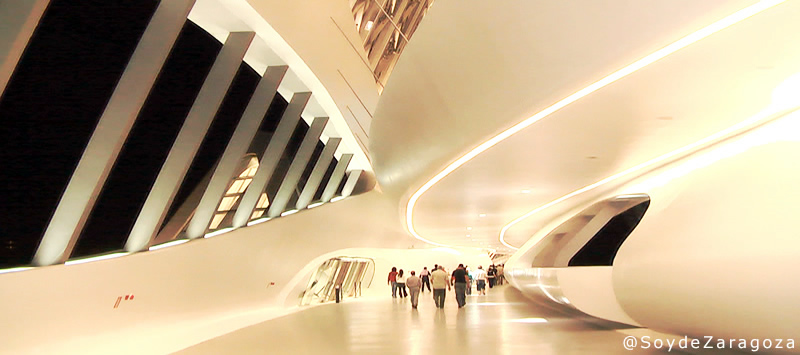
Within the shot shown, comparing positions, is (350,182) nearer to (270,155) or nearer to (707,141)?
(270,155)

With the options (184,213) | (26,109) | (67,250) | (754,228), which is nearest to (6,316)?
(67,250)

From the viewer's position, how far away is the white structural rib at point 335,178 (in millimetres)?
22141

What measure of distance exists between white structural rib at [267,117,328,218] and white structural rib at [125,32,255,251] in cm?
609

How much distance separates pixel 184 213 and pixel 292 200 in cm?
713

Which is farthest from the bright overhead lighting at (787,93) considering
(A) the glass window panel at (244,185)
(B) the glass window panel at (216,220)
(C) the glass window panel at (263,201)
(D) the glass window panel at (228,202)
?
(C) the glass window panel at (263,201)

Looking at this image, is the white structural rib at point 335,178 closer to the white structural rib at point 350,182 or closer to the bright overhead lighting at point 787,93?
the white structural rib at point 350,182

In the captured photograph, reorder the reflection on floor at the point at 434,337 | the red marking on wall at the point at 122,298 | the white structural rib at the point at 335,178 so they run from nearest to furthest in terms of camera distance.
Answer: the reflection on floor at the point at 434,337
the red marking on wall at the point at 122,298
the white structural rib at the point at 335,178

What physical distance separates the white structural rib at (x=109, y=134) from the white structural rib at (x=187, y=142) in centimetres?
178

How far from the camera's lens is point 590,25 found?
4309 mm

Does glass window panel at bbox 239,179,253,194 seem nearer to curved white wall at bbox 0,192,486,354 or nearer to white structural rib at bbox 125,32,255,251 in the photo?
curved white wall at bbox 0,192,486,354

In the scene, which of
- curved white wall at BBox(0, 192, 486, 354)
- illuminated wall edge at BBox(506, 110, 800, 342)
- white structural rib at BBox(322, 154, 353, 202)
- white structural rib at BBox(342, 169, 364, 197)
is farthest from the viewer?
white structural rib at BBox(342, 169, 364, 197)

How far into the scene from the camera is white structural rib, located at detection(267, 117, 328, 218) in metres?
17.7

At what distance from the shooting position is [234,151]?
1352 cm

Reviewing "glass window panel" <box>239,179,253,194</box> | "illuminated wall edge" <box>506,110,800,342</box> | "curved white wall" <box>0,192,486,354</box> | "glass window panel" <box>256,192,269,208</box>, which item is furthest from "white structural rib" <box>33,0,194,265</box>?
"glass window panel" <box>256,192,269,208</box>
